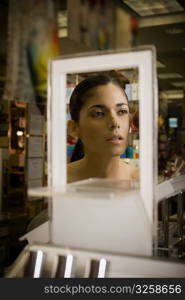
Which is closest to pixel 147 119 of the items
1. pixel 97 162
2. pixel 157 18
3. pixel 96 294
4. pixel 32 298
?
pixel 97 162

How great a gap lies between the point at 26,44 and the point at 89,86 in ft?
→ 1.01

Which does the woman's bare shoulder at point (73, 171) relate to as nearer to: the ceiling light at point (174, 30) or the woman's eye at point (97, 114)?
the woman's eye at point (97, 114)

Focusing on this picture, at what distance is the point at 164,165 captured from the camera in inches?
69.6

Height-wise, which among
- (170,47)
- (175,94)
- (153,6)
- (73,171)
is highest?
(153,6)

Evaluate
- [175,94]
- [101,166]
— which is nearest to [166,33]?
[175,94]

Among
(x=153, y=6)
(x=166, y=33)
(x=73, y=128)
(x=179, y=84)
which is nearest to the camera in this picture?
(x=73, y=128)

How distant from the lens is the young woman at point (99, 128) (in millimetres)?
1383

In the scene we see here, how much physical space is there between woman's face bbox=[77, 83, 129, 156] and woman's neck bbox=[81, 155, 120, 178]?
0.02 meters

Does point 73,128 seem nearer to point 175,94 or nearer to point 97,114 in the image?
point 97,114

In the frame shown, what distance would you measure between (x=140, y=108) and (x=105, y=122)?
12.4 inches

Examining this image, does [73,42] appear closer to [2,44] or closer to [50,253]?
[2,44]

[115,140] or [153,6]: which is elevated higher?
[153,6]

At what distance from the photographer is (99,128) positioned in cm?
142

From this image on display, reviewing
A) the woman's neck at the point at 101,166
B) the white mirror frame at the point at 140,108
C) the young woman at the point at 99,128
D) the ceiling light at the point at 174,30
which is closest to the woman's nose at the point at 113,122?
the young woman at the point at 99,128
